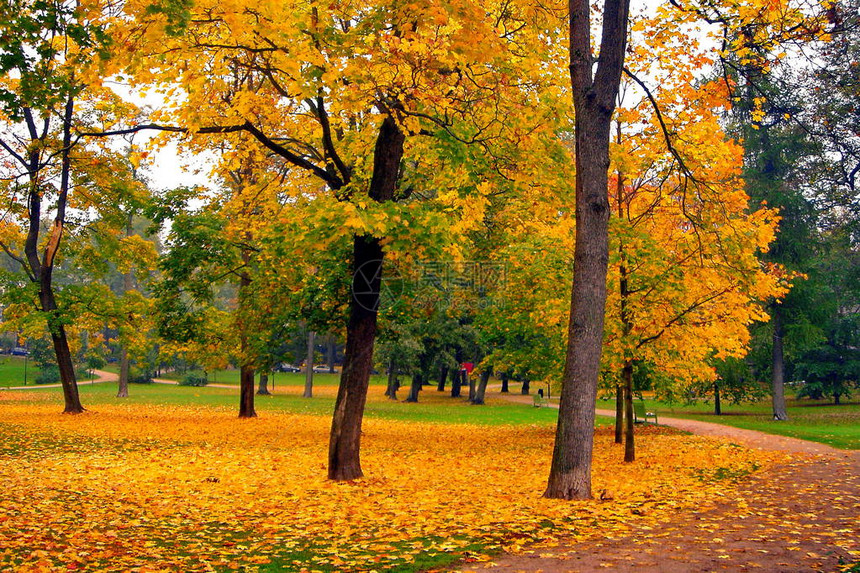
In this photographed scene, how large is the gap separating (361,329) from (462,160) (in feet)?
10.5

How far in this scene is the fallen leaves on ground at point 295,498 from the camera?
5.86 meters

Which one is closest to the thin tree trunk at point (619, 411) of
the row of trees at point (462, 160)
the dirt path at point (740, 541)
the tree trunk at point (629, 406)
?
the row of trees at point (462, 160)

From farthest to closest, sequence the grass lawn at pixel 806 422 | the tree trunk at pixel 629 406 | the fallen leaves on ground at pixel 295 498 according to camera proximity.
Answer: the grass lawn at pixel 806 422 → the tree trunk at pixel 629 406 → the fallen leaves on ground at pixel 295 498

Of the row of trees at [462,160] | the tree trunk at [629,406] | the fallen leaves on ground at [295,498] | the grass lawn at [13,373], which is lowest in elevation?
the grass lawn at [13,373]

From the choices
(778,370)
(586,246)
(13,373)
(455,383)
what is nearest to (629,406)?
(586,246)

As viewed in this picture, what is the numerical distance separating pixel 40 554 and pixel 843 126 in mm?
17509

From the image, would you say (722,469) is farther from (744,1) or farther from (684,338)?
(744,1)

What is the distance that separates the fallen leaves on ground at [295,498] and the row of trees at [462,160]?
1.17 meters

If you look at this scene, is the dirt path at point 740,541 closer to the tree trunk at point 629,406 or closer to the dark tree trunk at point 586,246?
the dark tree trunk at point 586,246

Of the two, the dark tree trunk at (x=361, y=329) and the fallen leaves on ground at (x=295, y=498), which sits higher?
the dark tree trunk at (x=361, y=329)

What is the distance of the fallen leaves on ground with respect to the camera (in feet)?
19.2

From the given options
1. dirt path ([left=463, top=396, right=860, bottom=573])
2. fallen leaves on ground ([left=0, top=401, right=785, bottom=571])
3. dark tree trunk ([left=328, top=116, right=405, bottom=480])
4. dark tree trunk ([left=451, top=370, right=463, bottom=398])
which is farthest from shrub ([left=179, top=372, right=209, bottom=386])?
dirt path ([left=463, top=396, right=860, bottom=573])

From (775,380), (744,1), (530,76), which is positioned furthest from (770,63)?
(775,380)

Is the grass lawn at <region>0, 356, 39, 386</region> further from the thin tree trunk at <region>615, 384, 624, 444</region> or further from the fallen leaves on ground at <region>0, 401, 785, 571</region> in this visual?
the thin tree trunk at <region>615, 384, 624, 444</region>
